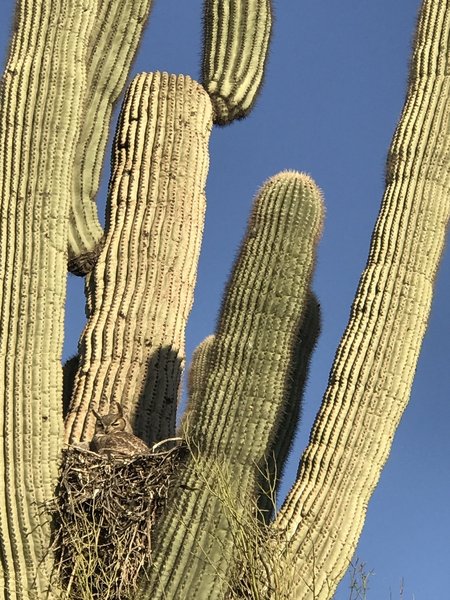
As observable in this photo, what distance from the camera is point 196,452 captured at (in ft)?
22.6

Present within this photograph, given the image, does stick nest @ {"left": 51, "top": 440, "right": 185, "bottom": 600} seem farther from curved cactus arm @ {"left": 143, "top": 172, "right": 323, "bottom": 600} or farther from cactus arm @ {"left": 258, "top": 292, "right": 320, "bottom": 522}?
cactus arm @ {"left": 258, "top": 292, "right": 320, "bottom": 522}

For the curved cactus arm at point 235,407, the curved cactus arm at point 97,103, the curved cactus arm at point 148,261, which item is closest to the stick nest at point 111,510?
the curved cactus arm at point 235,407

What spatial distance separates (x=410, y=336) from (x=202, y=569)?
192 centimetres

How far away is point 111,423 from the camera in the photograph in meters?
8.41

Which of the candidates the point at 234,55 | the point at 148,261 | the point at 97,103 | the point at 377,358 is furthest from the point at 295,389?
the point at 234,55

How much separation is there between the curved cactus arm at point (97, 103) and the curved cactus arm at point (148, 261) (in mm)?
128

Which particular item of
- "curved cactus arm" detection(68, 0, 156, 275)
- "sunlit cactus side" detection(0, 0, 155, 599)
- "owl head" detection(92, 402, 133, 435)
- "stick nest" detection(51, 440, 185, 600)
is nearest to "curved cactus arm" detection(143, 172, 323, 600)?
"stick nest" detection(51, 440, 185, 600)

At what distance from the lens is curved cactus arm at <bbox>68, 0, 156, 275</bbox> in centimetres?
930

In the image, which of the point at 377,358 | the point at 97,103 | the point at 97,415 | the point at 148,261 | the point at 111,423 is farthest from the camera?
the point at 97,103

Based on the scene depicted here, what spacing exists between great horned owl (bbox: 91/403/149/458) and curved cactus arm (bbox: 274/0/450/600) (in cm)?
121

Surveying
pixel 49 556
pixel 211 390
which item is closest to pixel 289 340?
pixel 211 390

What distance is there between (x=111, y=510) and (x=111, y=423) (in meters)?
0.97

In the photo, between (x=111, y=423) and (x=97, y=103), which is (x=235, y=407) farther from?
(x=97, y=103)

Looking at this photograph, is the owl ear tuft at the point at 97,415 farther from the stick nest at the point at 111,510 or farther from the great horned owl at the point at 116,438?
the stick nest at the point at 111,510
